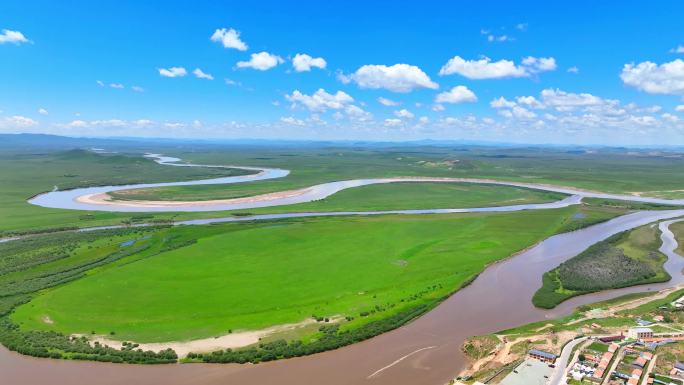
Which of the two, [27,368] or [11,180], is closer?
[27,368]

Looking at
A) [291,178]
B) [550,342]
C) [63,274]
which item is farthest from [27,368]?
[291,178]

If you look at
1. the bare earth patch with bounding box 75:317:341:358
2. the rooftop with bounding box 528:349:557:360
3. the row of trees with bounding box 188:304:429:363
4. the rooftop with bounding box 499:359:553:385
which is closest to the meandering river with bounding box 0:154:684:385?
the row of trees with bounding box 188:304:429:363

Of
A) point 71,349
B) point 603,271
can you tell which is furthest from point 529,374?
point 71,349

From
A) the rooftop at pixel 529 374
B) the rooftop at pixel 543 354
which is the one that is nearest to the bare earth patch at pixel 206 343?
the rooftop at pixel 529 374

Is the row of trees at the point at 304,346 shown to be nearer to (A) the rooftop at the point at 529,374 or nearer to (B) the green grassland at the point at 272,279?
(B) the green grassland at the point at 272,279

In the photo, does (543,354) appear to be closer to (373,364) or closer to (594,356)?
(594,356)

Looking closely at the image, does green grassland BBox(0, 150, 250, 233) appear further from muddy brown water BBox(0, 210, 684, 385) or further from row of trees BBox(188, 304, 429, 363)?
row of trees BBox(188, 304, 429, 363)

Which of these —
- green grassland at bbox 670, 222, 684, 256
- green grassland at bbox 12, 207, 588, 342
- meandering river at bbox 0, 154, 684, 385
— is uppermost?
green grassland at bbox 670, 222, 684, 256

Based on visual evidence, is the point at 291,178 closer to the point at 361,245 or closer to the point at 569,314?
the point at 361,245
